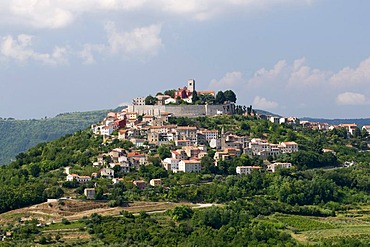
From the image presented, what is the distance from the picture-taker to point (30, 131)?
176250mm

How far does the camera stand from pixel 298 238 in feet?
162

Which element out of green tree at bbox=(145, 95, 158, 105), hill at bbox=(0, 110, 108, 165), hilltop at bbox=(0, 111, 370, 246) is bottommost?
hilltop at bbox=(0, 111, 370, 246)

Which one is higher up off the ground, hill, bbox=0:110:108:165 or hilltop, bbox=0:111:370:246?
hill, bbox=0:110:108:165

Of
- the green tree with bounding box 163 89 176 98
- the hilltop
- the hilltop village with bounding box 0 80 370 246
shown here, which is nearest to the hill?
the green tree with bounding box 163 89 176 98

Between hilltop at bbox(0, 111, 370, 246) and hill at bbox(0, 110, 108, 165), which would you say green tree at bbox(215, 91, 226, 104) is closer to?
hilltop at bbox(0, 111, 370, 246)

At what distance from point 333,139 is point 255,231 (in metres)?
37.6

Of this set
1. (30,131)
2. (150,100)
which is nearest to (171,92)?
(150,100)

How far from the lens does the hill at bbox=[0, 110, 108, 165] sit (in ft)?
535

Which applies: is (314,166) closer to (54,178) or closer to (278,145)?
(278,145)

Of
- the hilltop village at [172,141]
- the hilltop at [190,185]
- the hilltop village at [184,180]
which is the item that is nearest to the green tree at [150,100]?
the hilltop village at [172,141]

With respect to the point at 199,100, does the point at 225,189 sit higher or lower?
lower

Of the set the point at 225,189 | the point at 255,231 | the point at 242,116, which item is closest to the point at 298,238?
the point at 255,231

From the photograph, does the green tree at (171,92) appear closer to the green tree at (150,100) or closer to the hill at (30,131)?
the green tree at (150,100)

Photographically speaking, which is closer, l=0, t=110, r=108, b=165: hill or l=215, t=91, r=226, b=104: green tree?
l=215, t=91, r=226, b=104: green tree
